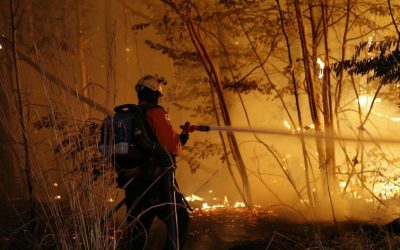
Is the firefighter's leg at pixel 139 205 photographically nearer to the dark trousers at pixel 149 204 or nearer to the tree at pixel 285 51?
the dark trousers at pixel 149 204

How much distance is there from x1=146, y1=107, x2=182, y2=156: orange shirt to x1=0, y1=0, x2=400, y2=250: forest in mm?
946

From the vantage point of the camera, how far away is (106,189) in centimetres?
322

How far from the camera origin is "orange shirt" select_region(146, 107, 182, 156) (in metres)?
3.95

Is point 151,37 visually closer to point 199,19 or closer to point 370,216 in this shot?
point 199,19

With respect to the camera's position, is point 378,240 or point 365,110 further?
point 365,110

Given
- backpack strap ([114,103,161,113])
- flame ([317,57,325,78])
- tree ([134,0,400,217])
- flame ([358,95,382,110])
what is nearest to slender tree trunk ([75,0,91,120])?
tree ([134,0,400,217])

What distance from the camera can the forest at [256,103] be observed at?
18.5 ft

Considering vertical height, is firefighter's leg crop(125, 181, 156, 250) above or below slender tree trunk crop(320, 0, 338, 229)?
below

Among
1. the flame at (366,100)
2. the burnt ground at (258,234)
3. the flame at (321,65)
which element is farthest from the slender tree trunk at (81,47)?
the flame at (366,100)

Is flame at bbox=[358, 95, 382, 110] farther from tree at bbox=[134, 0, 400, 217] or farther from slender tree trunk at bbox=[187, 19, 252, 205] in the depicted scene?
slender tree trunk at bbox=[187, 19, 252, 205]

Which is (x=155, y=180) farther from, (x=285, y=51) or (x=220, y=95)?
(x=285, y=51)

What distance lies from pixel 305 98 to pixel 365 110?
987mm

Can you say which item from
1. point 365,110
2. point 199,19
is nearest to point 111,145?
point 199,19

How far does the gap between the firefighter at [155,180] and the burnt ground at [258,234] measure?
0.80 metres
